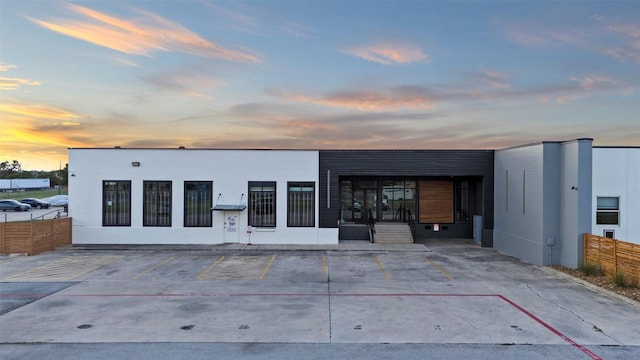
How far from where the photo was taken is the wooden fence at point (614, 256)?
13.1 meters

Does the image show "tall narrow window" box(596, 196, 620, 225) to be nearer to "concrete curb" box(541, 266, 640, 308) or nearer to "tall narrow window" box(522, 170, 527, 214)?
"tall narrow window" box(522, 170, 527, 214)

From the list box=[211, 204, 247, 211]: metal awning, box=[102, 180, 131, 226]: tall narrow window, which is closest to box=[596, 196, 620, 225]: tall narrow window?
box=[211, 204, 247, 211]: metal awning

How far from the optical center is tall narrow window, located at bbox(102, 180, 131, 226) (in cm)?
2298

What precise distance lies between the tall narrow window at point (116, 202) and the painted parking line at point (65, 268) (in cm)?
425

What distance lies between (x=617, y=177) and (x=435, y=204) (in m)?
9.68

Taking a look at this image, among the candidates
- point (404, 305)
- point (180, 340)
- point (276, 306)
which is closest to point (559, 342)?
point (404, 305)

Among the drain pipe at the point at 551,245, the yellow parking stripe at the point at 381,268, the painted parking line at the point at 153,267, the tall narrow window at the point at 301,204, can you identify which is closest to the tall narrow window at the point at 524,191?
the drain pipe at the point at 551,245

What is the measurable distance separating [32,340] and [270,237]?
14.4 metres

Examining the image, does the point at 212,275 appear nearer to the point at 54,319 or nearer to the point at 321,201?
the point at 54,319

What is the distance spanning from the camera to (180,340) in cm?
878

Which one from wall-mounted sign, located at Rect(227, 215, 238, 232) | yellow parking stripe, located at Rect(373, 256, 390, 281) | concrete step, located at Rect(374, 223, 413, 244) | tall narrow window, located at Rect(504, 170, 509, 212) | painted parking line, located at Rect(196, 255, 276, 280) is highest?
tall narrow window, located at Rect(504, 170, 509, 212)

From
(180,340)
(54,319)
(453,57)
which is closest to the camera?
(180,340)

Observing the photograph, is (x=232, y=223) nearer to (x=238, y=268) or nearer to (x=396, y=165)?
(x=238, y=268)

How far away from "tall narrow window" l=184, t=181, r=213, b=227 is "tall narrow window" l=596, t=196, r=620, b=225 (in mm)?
18916
